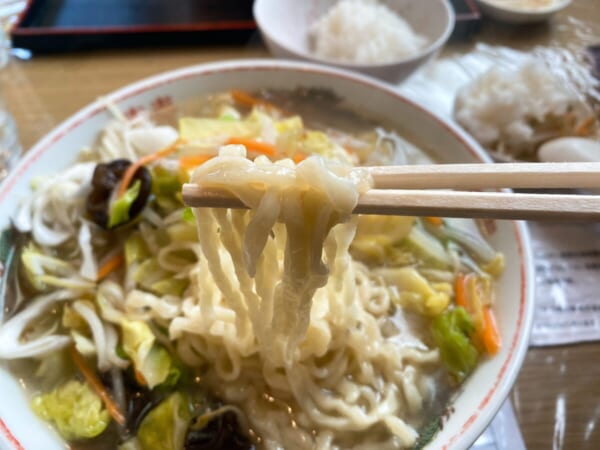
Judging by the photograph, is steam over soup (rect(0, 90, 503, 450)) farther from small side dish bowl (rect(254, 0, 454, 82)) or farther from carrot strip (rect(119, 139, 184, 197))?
small side dish bowl (rect(254, 0, 454, 82))

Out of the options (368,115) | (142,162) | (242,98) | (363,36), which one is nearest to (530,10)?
(363,36)

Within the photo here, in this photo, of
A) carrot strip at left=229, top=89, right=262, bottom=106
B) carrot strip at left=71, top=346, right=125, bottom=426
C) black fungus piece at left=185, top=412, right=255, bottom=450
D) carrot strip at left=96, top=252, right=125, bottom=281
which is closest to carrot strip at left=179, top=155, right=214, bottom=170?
carrot strip at left=96, top=252, right=125, bottom=281

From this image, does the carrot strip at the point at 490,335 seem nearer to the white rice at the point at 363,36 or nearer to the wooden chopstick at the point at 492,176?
the wooden chopstick at the point at 492,176

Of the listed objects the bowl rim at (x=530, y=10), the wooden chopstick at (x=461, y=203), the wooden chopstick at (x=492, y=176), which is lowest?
the bowl rim at (x=530, y=10)

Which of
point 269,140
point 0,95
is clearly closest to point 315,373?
point 269,140

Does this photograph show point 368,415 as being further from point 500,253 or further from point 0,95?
point 0,95

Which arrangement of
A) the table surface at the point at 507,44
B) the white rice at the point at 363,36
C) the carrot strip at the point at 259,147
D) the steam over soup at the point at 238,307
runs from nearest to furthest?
the steam over soup at the point at 238,307 < the table surface at the point at 507,44 < the carrot strip at the point at 259,147 < the white rice at the point at 363,36

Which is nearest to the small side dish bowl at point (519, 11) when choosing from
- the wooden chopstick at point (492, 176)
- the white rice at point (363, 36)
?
the white rice at point (363, 36)

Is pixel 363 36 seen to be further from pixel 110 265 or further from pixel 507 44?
pixel 110 265
